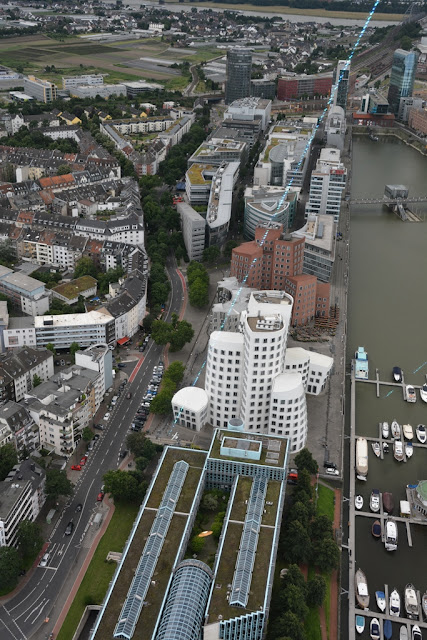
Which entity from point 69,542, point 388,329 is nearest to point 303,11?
point 388,329

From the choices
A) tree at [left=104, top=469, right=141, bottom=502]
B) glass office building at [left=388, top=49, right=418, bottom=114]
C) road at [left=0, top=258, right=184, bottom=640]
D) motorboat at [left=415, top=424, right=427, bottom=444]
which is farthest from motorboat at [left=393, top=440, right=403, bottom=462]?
glass office building at [left=388, top=49, right=418, bottom=114]

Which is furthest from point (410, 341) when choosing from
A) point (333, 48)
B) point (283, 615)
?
point (333, 48)

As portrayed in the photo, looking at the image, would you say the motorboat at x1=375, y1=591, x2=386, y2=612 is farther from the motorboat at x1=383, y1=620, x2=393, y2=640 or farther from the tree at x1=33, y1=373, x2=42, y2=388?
the tree at x1=33, y1=373, x2=42, y2=388

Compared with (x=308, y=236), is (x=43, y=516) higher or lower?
lower

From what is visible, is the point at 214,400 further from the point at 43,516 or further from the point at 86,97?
the point at 86,97

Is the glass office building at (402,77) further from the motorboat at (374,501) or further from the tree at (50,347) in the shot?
the motorboat at (374,501)
